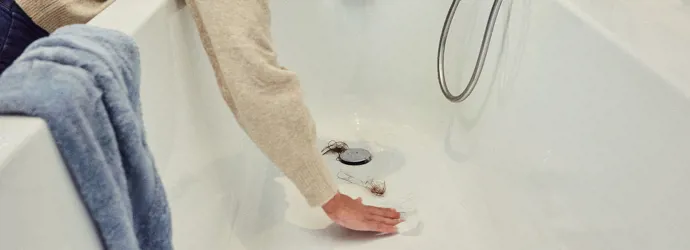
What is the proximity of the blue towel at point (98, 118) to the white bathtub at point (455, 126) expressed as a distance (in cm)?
2

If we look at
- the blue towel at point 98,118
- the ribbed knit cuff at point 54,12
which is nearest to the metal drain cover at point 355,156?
the ribbed knit cuff at point 54,12

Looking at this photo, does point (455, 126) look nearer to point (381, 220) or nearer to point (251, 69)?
point (381, 220)

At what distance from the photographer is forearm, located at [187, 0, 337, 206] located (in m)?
0.84

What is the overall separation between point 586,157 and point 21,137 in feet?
2.28

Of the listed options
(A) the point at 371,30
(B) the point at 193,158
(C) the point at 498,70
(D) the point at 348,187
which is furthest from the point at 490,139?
(B) the point at 193,158

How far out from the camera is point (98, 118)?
0.47 metres

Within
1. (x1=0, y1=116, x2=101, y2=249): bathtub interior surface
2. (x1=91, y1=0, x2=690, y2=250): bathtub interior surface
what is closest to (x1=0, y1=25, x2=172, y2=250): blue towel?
(x1=0, y1=116, x2=101, y2=249): bathtub interior surface

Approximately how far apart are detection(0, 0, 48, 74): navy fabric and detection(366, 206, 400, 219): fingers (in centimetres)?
64

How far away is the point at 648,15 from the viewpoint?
896mm

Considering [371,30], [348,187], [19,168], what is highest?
[19,168]

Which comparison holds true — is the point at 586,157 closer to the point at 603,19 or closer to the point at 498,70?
the point at 603,19

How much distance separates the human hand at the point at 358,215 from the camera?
40.8 inches

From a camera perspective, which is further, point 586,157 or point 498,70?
point 498,70

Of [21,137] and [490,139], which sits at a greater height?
[21,137]
